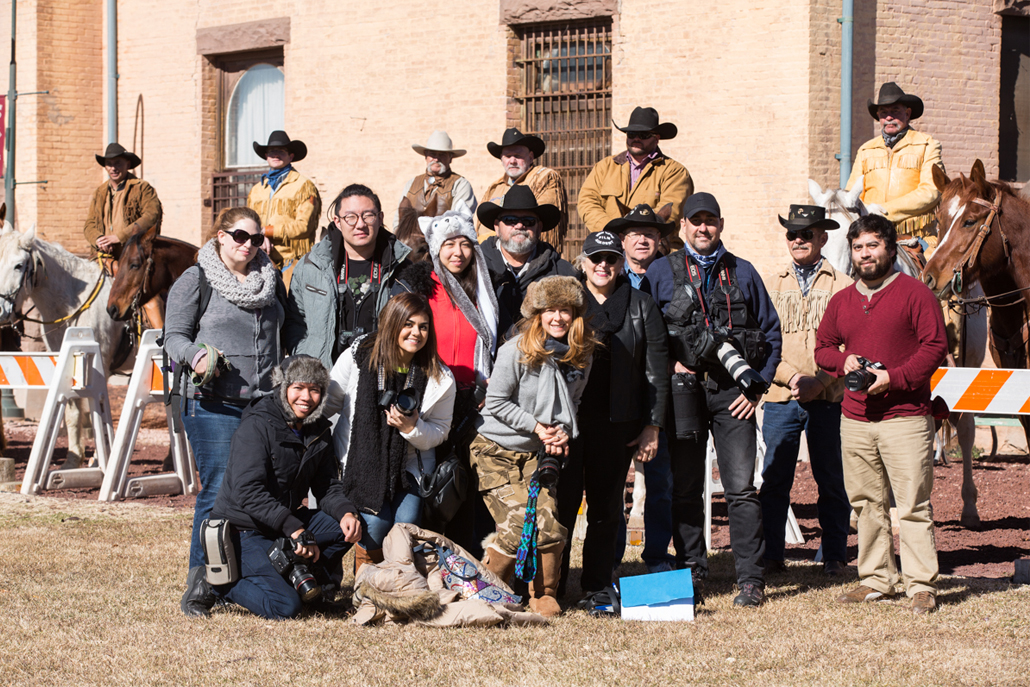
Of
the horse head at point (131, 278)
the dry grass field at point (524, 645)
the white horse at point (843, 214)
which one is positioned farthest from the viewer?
the horse head at point (131, 278)

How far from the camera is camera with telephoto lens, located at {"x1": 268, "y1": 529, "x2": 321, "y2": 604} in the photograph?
619 cm

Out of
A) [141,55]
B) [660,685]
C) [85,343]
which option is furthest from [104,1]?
[660,685]

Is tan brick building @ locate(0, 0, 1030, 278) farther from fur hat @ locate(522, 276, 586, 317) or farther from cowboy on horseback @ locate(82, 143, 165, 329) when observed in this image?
fur hat @ locate(522, 276, 586, 317)

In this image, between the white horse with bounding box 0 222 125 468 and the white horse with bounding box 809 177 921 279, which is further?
the white horse with bounding box 0 222 125 468

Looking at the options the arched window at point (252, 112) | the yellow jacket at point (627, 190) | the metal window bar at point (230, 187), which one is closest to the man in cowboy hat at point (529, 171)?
the yellow jacket at point (627, 190)

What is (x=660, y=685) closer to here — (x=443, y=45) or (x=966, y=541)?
(x=966, y=541)

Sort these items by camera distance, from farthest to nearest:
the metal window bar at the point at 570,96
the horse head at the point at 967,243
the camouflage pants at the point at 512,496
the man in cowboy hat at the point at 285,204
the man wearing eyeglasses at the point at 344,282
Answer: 1. the metal window bar at the point at 570,96
2. the man in cowboy hat at the point at 285,204
3. the horse head at the point at 967,243
4. the man wearing eyeglasses at the point at 344,282
5. the camouflage pants at the point at 512,496

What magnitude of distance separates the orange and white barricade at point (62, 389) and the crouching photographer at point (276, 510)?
4.91m

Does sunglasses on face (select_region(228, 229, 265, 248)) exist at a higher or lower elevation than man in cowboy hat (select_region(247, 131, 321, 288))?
lower

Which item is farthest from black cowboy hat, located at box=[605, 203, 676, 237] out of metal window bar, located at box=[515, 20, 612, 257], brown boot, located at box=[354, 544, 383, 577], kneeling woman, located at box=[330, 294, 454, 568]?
metal window bar, located at box=[515, 20, 612, 257]

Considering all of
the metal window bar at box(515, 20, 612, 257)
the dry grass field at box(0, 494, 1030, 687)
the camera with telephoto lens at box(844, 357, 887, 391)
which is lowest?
the dry grass field at box(0, 494, 1030, 687)

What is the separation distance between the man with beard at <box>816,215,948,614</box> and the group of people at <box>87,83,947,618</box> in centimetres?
1

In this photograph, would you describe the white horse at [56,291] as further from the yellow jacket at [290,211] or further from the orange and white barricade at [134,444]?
the yellow jacket at [290,211]

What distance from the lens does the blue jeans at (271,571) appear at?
6.21 m
